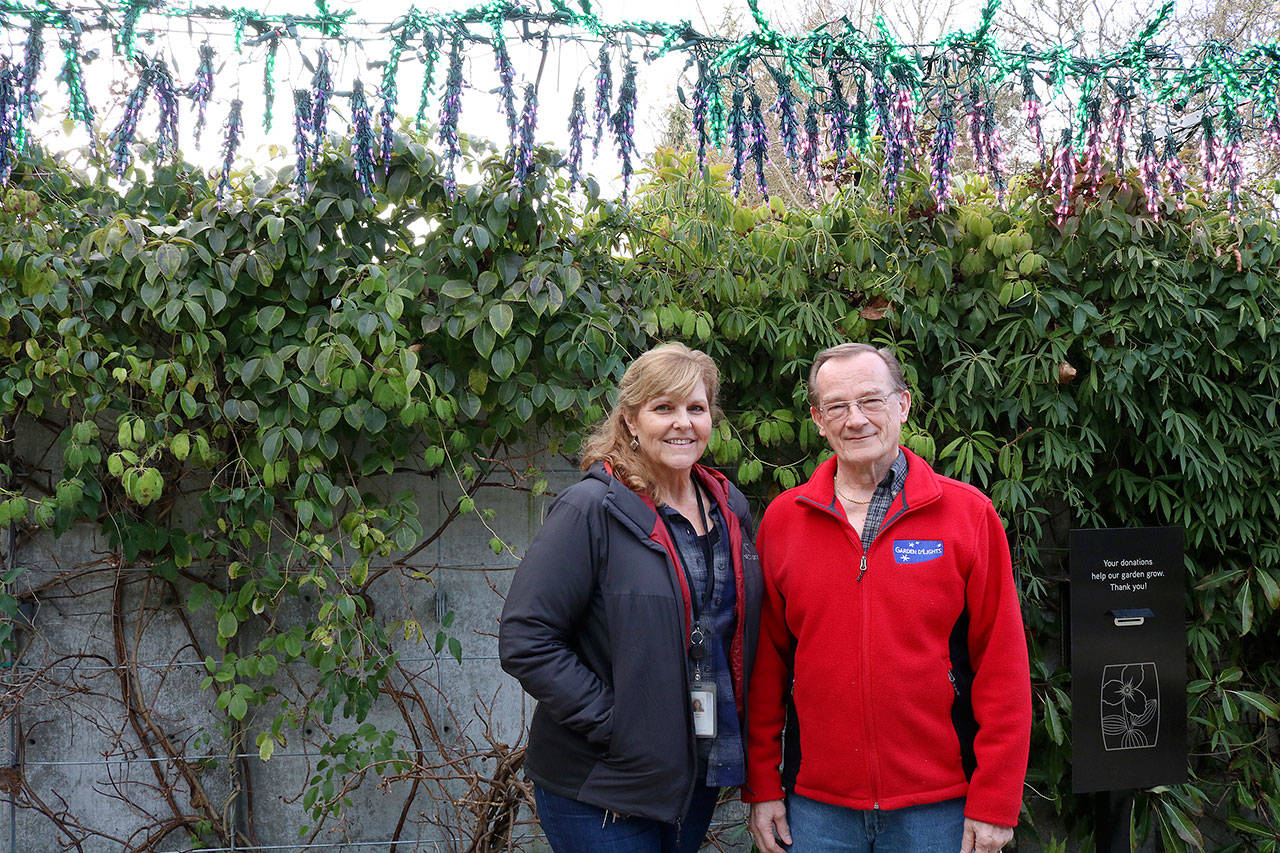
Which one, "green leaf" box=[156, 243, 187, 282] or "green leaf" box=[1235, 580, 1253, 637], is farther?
"green leaf" box=[1235, 580, 1253, 637]

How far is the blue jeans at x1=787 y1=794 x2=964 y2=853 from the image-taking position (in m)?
1.64

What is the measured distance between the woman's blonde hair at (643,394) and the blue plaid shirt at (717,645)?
0.29 ft

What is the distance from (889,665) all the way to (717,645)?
1.05 ft

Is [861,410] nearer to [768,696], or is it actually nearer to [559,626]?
[768,696]

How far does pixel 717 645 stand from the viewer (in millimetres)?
1715

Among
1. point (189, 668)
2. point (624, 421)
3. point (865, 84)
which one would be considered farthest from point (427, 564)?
point (865, 84)

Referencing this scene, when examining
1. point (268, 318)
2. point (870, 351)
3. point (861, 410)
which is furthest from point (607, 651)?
point (268, 318)

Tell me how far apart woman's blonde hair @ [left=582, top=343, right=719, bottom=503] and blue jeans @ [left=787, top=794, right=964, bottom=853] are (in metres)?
0.69

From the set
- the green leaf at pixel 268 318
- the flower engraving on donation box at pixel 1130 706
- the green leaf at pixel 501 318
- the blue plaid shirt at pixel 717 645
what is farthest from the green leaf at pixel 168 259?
the flower engraving on donation box at pixel 1130 706

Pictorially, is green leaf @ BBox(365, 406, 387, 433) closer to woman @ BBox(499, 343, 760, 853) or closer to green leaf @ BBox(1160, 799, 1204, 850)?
woman @ BBox(499, 343, 760, 853)

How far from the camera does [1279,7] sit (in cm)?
761

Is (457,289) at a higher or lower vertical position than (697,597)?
higher

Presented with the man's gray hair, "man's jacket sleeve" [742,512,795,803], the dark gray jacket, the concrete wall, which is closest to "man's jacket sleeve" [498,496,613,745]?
the dark gray jacket

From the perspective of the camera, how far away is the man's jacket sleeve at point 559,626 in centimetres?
157
